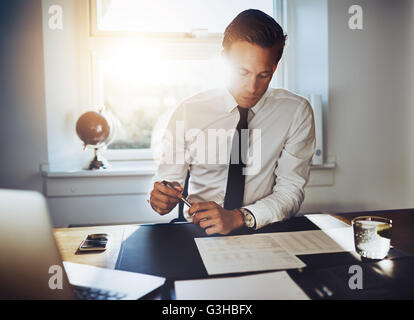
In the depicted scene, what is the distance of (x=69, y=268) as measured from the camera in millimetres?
798

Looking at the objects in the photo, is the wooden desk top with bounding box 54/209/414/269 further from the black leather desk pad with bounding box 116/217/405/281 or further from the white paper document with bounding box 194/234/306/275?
the white paper document with bounding box 194/234/306/275

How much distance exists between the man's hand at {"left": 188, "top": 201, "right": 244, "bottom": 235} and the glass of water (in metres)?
0.35

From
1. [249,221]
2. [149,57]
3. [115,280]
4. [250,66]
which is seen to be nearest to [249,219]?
[249,221]

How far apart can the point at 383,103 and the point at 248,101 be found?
4.42 feet

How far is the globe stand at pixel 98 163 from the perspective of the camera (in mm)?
2092

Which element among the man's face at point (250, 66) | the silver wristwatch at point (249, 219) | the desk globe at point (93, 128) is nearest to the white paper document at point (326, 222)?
the silver wristwatch at point (249, 219)

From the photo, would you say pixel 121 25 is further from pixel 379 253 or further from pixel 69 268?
pixel 379 253

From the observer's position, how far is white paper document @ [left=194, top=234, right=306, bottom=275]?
2.50 feet

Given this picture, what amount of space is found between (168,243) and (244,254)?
22cm

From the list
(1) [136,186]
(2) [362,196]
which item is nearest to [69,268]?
(1) [136,186]

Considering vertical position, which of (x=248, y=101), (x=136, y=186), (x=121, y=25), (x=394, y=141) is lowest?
(x=136, y=186)

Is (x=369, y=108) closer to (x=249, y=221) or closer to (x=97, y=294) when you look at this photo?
(x=249, y=221)

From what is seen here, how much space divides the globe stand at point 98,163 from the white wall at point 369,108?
51.8 inches

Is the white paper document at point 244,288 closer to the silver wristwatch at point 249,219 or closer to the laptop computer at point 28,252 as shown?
the laptop computer at point 28,252
